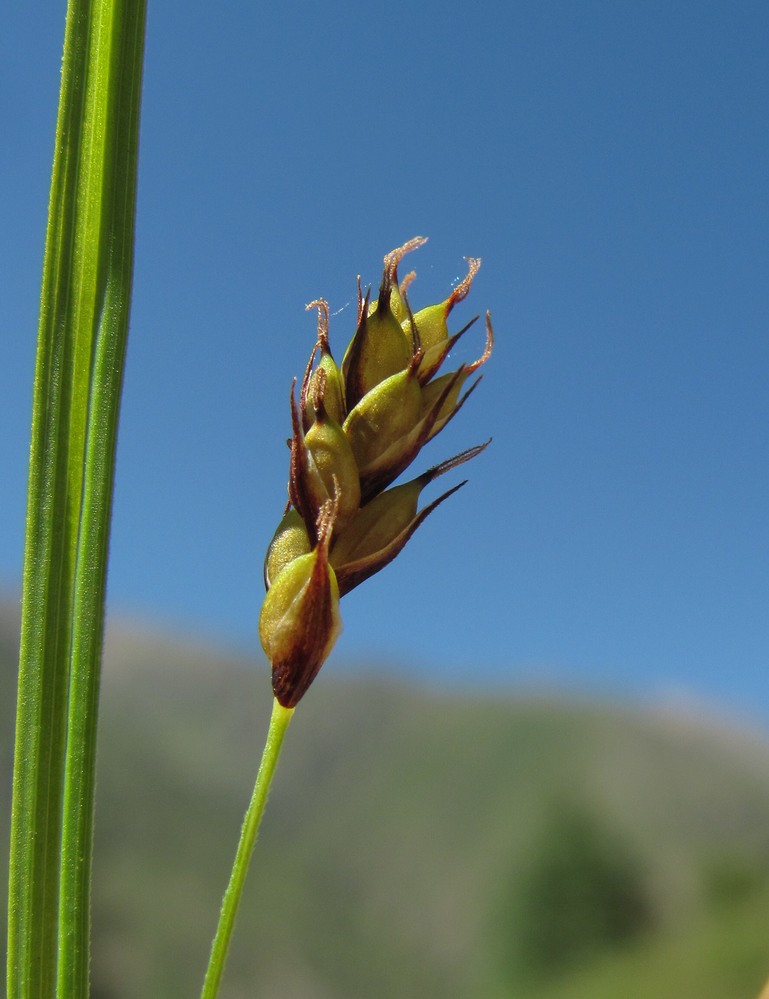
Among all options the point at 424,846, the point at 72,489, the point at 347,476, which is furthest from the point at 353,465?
the point at 424,846

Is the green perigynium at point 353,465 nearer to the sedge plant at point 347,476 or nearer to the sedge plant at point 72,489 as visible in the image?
the sedge plant at point 347,476

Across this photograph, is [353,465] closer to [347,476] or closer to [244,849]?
[347,476]

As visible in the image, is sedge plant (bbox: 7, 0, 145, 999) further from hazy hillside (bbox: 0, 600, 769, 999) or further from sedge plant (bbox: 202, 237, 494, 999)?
hazy hillside (bbox: 0, 600, 769, 999)

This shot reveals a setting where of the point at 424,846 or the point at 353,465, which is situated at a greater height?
the point at 353,465

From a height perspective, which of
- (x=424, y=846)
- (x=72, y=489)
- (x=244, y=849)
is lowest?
(x=424, y=846)

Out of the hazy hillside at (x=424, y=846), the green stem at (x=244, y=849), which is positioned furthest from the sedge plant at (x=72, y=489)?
the hazy hillside at (x=424, y=846)

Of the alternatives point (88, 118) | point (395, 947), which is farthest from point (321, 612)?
point (395, 947)
